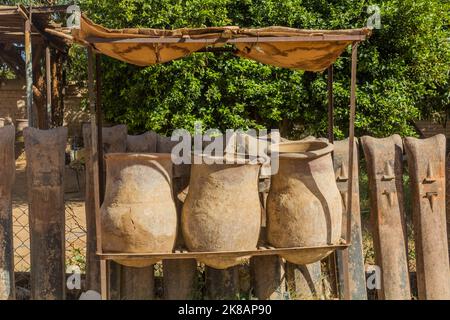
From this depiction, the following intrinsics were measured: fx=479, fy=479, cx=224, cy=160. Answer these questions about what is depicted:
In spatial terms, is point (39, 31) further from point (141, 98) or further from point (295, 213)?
point (295, 213)

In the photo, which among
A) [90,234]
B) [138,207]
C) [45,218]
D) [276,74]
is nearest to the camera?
[138,207]

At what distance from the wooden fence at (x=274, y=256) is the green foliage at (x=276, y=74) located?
3.21 m

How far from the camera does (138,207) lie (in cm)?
272

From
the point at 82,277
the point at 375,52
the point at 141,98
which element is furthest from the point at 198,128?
the point at 82,277

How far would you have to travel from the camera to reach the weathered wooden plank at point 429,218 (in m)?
3.15

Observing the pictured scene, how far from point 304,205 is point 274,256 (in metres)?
0.49

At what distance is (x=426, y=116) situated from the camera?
27.7 ft

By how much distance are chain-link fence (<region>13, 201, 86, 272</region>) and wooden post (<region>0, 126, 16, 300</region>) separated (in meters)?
0.83

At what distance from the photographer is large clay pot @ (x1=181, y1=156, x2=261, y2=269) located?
9.02 feet

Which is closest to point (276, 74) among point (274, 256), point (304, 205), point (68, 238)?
point (68, 238)

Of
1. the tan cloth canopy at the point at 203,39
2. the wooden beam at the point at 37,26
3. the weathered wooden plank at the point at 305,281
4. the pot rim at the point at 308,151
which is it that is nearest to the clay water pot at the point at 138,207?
the tan cloth canopy at the point at 203,39

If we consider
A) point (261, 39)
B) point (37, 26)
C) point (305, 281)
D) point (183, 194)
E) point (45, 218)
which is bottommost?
point (305, 281)

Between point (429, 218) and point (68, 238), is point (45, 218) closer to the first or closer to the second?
point (429, 218)

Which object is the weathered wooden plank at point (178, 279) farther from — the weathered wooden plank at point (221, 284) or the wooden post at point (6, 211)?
the wooden post at point (6, 211)
